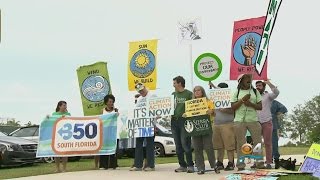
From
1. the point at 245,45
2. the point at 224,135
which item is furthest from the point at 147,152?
the point at 245,45

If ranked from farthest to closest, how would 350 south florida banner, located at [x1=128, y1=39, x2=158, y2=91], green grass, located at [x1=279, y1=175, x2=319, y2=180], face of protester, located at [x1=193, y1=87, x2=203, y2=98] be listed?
350 south florida banner, located at [x1=128, y1=39, x2=158, y2=91], face of protester, located at [x1=193, y1=87, x2=203, y2=98], green grass, located at [x1=279, y1=175, x2=319, y2=180]

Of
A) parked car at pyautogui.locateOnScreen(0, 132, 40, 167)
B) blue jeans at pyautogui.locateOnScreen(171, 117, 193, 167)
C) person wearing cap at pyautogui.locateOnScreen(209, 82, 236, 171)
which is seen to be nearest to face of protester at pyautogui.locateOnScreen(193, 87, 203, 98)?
blue jeans at pyautogui.locateOnScreen(171, 117, 193, 167)

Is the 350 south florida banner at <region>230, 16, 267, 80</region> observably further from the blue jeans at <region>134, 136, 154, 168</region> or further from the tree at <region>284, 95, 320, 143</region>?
the tree at <region>284, 95, 320, 143</region>

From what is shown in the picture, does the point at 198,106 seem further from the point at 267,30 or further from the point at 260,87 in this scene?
the point at 267,30

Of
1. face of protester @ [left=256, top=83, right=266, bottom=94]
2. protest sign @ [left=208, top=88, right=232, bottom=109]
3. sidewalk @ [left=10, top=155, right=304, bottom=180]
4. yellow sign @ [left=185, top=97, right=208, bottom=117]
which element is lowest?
sidewalk @ [left=10, top=155, right=304, bottom=180]

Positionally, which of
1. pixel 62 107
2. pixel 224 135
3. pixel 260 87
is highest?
pixel 260 87

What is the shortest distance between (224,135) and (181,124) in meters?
0.92

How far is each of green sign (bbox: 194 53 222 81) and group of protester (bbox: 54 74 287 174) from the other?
224mm

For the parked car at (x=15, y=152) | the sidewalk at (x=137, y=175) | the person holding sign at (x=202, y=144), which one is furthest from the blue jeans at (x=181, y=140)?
the parked car at (x=15, y=152)

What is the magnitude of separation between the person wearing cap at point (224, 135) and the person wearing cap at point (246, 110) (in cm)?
44

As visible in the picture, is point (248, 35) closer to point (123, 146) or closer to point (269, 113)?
point (269, 113)

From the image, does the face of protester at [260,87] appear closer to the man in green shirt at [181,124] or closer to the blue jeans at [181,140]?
the man in green shirt at [181,124]

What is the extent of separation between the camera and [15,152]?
16828 mm

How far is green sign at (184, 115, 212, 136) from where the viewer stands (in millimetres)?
11328
